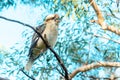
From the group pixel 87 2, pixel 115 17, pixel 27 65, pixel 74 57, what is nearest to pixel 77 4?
pixel 87 2

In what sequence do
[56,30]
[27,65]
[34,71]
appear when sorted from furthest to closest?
[34,71] → [56,30] → [27,65]

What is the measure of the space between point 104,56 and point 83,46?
0.38 m

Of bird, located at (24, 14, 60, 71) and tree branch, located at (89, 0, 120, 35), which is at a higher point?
tree branch, located at (89, 0, 120, 35)

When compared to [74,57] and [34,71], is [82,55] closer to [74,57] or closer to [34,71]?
[74,57]

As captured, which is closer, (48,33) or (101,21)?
(48,33)

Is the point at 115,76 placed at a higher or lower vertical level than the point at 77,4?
lower

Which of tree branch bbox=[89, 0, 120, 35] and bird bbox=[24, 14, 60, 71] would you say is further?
tree branch bbox=[89, 0, 120, 35]

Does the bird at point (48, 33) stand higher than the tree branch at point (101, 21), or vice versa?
the tree branch at point (101, 21)

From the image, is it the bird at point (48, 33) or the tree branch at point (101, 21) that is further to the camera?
the tree branch at point (101, 21)

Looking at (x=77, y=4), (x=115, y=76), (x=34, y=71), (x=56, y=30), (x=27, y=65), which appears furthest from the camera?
(x=34, y=71)

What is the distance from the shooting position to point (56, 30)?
3.19 metres

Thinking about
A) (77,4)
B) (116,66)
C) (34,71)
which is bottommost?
(116,66)

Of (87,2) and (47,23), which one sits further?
(87,2)

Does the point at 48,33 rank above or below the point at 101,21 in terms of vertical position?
below
